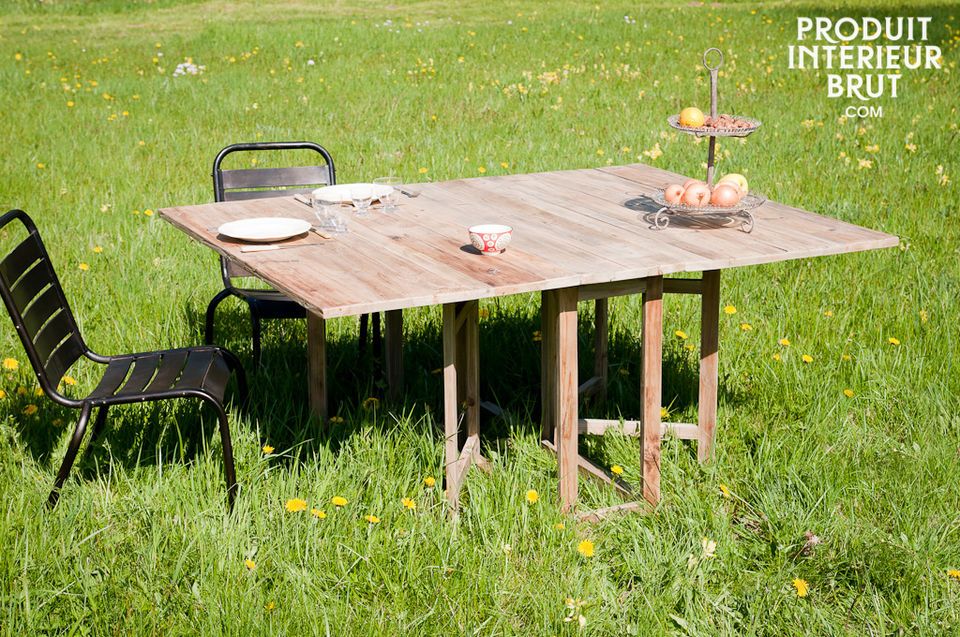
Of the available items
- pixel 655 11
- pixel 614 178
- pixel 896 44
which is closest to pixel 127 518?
pixel 614 178

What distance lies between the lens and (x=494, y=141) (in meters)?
7.18

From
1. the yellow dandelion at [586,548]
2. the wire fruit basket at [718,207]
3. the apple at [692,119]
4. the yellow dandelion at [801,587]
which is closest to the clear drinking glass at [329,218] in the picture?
the wire fruit basket at [718,207]

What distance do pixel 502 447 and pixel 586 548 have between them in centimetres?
89

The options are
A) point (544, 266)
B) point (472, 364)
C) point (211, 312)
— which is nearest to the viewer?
point (544, 266)

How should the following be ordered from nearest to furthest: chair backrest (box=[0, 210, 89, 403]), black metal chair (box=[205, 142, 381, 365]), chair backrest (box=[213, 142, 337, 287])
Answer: chair backrest (box=[0, 210, 89, 403]) → black metal chair (box=[205, 142, 381, 365]) → chair backrest (box=[213, 142, 337, 287])

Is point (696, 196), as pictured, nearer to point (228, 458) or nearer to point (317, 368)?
point (317, 368)

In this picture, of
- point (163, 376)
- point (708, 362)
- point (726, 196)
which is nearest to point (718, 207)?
point (726, 196)

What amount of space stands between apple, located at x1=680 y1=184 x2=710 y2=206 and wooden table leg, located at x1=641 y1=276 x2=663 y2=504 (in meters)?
0.33

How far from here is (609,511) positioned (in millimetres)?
2943

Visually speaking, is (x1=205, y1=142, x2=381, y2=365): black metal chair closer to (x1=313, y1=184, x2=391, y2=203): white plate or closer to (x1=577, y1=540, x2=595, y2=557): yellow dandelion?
(x1=313, y1=184, x2=391, y2=203): white plate

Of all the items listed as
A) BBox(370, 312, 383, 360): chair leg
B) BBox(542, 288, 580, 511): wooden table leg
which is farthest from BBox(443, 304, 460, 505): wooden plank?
BBox(370, 312, 383, 360): chair leg

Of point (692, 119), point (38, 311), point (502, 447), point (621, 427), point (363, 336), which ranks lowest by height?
point (502, 447)

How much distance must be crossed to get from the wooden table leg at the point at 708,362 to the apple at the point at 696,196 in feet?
0.67

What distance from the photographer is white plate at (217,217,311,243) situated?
296 cm
